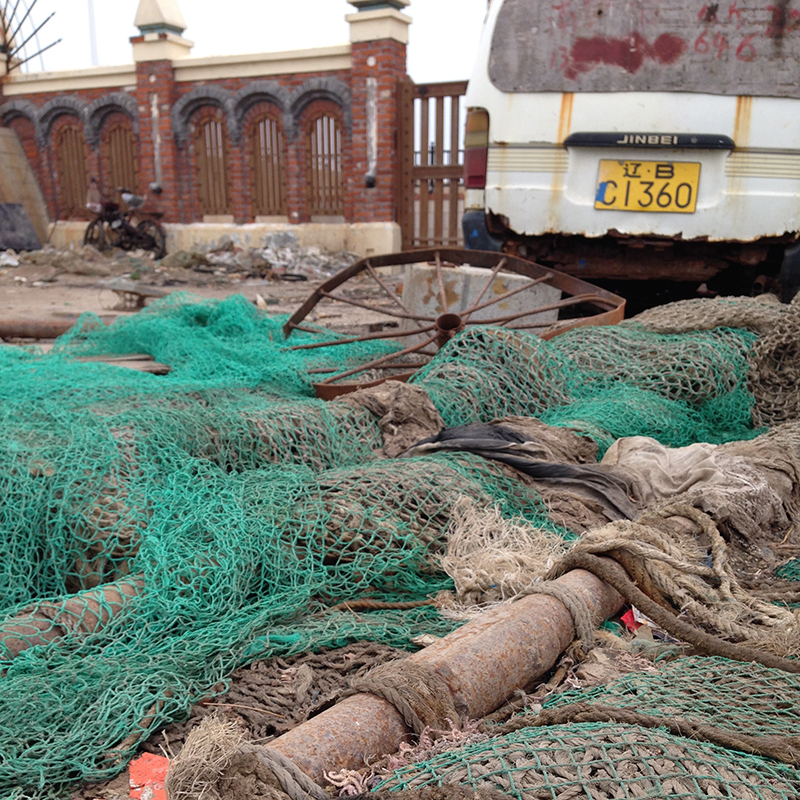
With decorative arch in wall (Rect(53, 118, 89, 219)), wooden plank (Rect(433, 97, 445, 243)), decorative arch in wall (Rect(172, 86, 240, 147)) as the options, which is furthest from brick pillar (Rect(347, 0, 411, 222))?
decorative arch in wall (Rect(53, 118, 89, 219))

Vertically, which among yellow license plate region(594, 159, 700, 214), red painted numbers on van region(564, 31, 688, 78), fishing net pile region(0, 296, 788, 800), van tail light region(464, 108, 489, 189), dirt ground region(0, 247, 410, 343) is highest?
red painted numbers on van region(564, 31, 688, 78)

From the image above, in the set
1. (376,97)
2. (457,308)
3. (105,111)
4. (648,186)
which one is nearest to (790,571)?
(648,186)

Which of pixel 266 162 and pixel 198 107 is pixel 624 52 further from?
pixel 198 107

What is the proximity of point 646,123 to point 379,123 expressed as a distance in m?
9.60

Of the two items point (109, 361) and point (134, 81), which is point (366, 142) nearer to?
point (134, 81)

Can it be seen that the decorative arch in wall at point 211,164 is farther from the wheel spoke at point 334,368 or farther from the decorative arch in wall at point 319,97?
the wheel spoke at point 334,368

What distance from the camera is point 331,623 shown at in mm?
2102

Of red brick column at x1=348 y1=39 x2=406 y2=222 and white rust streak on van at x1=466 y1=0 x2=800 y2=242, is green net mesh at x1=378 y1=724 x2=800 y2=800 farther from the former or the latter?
red brick column at x1=348 y1=39 x2=406 y2=222

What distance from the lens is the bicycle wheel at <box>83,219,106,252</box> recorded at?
51.9ft

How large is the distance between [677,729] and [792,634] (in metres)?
0.64

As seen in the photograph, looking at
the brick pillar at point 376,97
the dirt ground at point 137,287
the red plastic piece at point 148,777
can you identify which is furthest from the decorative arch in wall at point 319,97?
the red plastic piece at point 148,777

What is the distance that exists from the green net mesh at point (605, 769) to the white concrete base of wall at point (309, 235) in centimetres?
→ 1276

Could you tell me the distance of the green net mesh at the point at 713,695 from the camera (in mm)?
1344

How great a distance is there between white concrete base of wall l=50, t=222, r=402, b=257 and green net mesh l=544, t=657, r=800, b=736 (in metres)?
12.5
